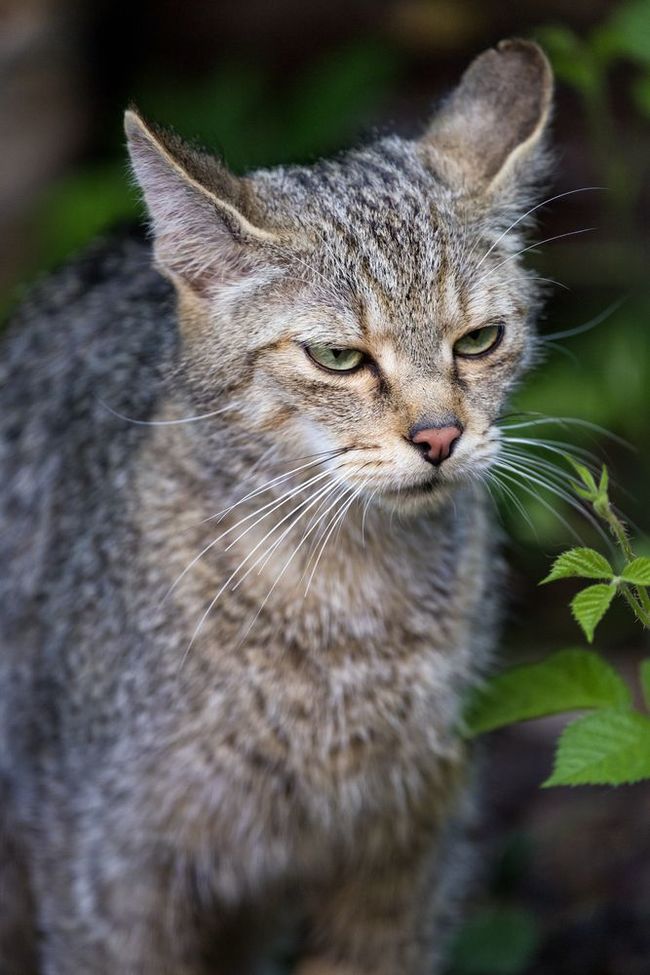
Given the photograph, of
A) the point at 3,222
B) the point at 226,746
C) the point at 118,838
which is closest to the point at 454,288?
the point at 226,746

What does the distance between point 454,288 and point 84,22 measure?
450 cm

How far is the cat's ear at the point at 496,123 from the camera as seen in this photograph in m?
3.41

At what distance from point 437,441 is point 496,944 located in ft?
6.84

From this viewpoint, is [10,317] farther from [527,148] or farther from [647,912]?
[647,912]

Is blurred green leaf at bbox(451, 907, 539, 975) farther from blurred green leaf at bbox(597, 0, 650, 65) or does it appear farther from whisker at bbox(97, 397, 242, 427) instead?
blurred green leaf at bbox(597, 0, 650, 65)

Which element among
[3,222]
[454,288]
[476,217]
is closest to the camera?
[454,288]

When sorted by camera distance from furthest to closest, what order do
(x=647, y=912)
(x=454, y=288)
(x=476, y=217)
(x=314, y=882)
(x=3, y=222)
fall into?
(x=3, y=222) < (x=647, y=912) < (x=314, y=882) < (x=476, y=217) < (x=454, y=288)

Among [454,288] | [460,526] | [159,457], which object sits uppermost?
[454,288]

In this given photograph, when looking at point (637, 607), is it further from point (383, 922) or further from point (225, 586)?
point (383, 922)

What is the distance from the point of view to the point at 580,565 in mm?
2715

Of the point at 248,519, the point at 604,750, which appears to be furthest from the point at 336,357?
the point at 604,750

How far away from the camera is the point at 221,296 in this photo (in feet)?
10.6

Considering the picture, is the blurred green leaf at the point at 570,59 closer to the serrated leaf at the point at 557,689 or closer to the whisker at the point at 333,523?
the whisker at the point at 333,523

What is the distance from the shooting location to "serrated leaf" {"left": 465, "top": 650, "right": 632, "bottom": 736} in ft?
10.3
